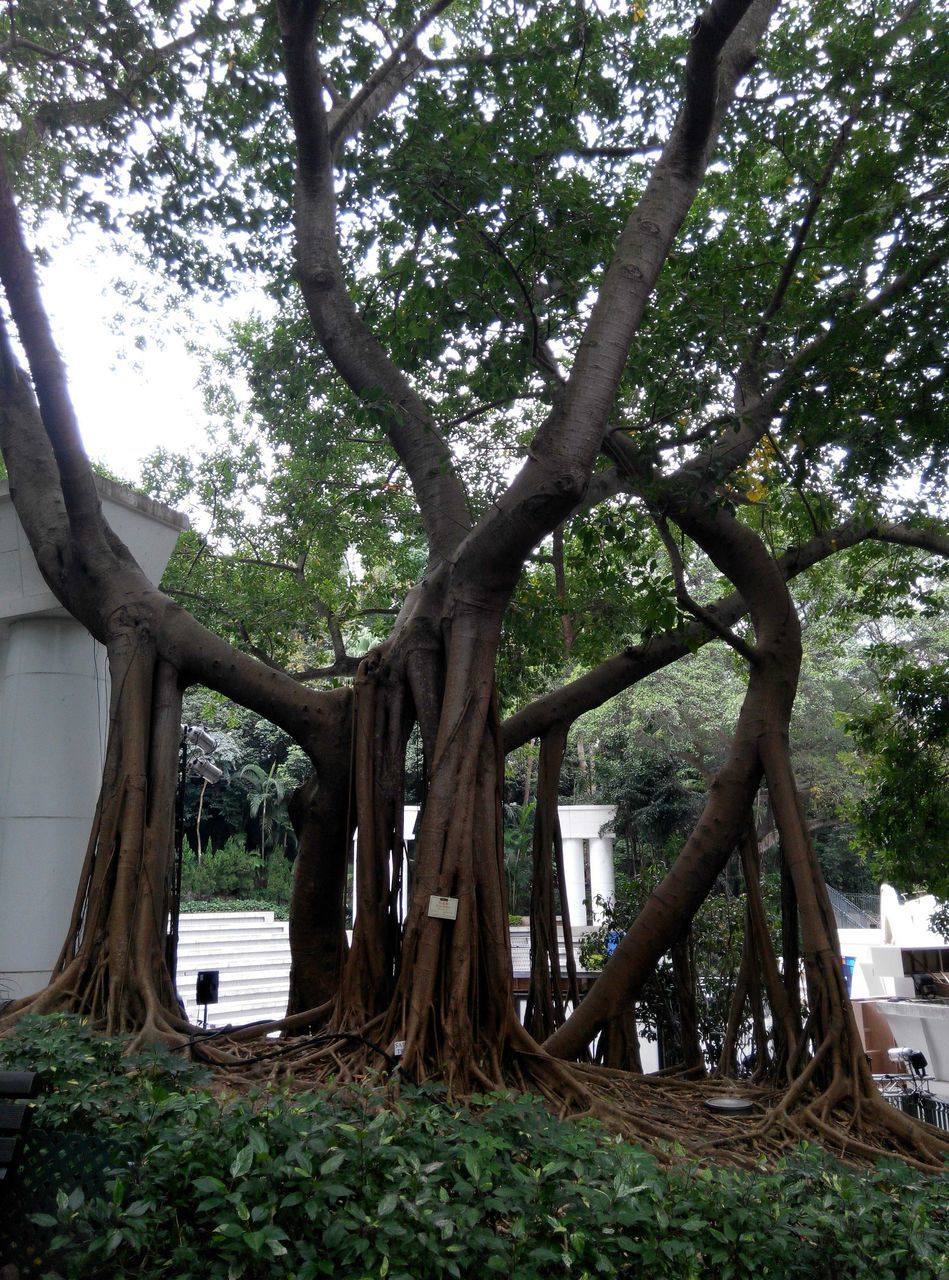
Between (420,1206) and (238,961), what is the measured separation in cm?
1789

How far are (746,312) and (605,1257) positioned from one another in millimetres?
6039

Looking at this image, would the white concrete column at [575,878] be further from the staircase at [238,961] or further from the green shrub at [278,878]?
the green shrub at [278,878]

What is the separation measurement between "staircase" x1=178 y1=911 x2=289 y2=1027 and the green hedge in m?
13.0

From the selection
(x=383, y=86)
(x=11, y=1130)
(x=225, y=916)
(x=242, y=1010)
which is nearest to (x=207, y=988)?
(x=11, y=1130)

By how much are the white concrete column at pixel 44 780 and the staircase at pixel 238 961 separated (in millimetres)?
8495

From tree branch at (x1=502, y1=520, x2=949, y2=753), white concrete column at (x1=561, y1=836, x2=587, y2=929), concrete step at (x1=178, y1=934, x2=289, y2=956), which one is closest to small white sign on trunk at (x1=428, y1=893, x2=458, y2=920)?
tree branch at (x1=502, y1=520, x2=949, y2=753)

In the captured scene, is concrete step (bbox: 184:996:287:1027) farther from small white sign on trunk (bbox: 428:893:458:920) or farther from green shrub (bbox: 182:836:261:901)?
small white sign on trunk (bbox: 428:893:458:920)

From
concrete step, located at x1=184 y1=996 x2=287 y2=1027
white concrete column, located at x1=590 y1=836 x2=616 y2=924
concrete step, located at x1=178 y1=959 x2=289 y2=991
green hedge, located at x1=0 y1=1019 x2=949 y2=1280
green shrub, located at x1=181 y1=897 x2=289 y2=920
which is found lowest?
concrete step, located at x1=184 y1=996 x2=287 y2=1027

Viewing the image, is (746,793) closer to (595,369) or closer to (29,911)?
(595,369)

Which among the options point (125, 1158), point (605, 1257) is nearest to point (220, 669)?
point (125, 1158)

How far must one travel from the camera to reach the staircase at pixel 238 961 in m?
17.5

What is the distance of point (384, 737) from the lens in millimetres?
6188

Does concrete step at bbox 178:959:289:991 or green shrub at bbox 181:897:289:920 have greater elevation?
green shrub at bbox 181:897:289:920

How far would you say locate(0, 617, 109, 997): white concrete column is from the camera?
7.40 meters
